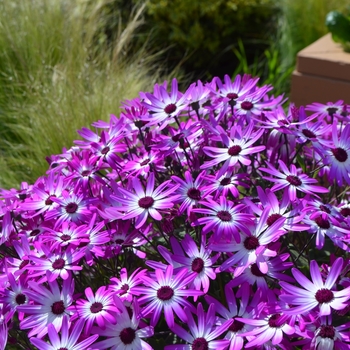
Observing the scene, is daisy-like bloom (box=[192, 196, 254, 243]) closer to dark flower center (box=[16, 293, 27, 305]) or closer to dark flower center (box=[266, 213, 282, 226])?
dark flower center (box=[266, 213, 282, 226])

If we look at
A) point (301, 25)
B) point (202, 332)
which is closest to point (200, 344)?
point (202, 332)

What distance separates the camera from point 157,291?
1221 mm

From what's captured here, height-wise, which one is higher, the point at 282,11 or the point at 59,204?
the point at 59,204

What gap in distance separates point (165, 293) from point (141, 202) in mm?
257

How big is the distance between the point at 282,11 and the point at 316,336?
14.4 ft

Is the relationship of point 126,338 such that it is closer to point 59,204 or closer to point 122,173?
point 59,204

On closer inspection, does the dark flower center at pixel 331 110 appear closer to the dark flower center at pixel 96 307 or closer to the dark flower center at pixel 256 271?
the dark flower center at pixel 256 271

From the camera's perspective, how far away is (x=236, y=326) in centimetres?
121

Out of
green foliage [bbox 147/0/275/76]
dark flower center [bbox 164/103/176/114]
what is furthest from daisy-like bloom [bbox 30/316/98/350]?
green foliage [bbox 147/0/275/76]

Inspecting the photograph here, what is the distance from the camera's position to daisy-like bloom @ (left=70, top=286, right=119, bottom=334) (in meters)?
1.19

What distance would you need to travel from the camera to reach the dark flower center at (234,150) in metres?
1.46

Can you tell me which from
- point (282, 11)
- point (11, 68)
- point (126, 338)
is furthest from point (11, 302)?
point (282, 11)

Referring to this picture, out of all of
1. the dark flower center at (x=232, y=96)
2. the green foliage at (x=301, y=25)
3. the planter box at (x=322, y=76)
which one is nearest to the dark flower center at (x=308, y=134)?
the dark flower center at (x=232, y=96)

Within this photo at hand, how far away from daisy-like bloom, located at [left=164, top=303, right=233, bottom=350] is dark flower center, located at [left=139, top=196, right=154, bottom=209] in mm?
274
